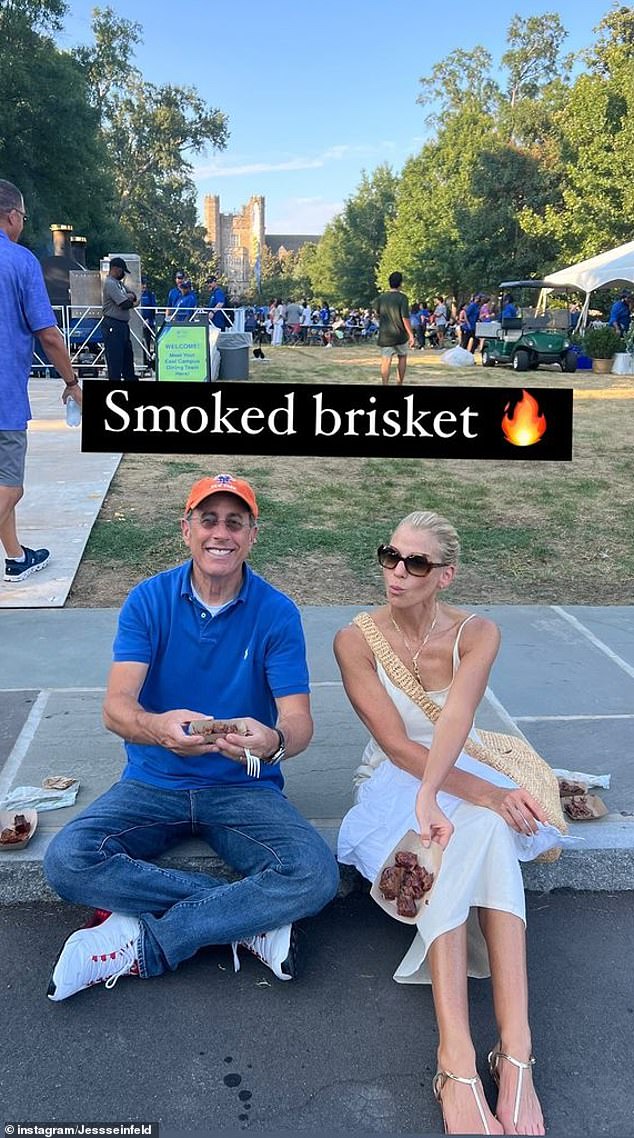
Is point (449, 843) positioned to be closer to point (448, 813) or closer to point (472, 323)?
point (448, 813)

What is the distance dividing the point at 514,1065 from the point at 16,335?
4.19 m

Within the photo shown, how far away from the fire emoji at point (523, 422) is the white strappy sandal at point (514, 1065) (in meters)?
3.35

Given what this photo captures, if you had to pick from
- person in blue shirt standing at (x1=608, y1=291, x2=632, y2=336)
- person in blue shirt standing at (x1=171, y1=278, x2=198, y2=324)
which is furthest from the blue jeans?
person in blue shirt standing at (x1=608, y1=291, x2=632, y2=336)

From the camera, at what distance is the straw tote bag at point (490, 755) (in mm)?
2688

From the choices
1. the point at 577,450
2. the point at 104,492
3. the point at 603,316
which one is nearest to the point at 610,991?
the point at 104,492

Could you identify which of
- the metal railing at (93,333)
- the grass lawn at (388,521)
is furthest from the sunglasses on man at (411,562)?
the metal railing at (93,333)

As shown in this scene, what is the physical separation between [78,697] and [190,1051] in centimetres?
196

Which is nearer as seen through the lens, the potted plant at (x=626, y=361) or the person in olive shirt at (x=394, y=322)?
the person in olive shirt at (x=394, y=322)

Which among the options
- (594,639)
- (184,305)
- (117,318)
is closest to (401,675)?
(594,639)

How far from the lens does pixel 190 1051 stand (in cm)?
225

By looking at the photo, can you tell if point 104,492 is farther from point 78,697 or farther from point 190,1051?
point 190,1051

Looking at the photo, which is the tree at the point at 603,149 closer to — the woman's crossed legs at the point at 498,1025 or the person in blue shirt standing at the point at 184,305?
the person in blue shirt standing at the point at 184,305

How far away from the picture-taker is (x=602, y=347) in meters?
22.2

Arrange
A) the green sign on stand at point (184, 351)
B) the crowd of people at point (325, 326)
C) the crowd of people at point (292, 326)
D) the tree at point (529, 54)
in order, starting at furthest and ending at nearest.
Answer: the tree at point (529, 54), the crowd of people at point (292, 326), the crowd of people at point (325, 326), the green sign on stand at point (184, 351)
